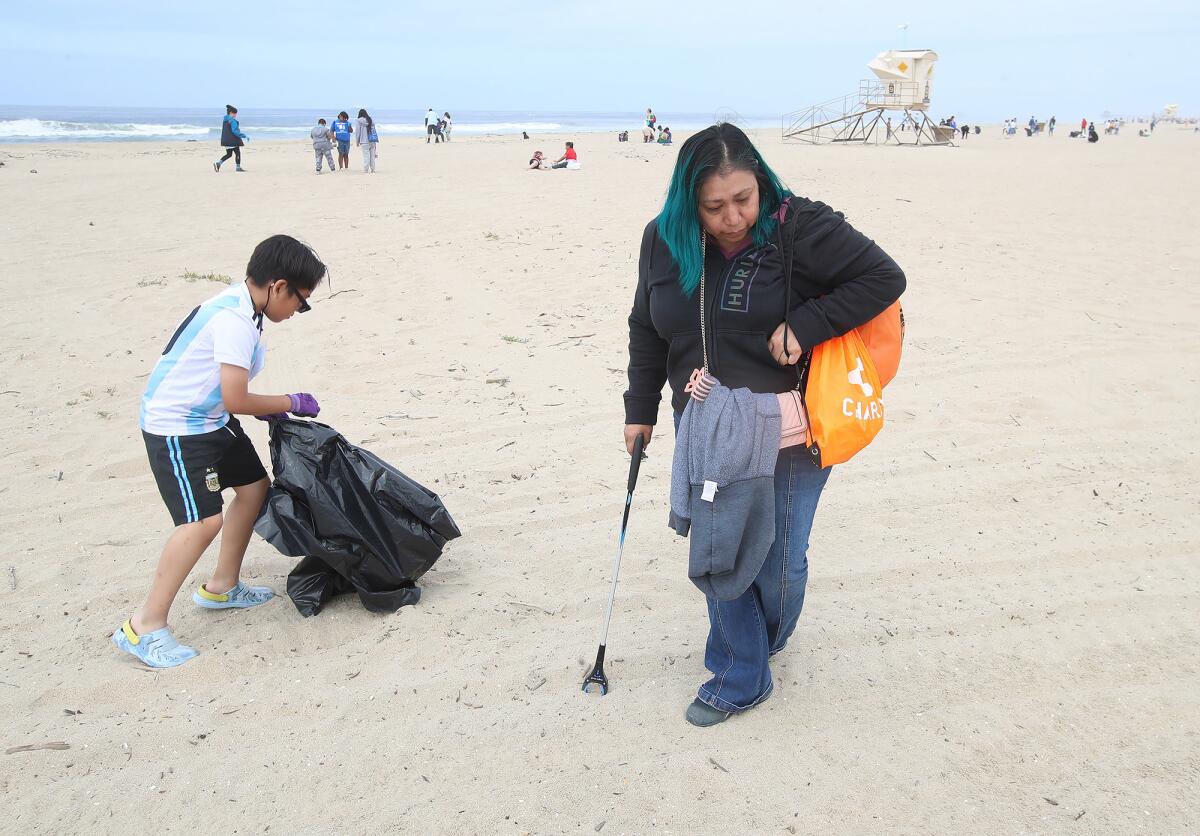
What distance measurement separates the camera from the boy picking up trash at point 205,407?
3021 mm

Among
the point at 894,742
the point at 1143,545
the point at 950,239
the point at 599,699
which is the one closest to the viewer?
the point at 894,742

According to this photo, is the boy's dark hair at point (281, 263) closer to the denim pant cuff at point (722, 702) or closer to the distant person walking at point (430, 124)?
the denim pant cuff at point (722, 702)

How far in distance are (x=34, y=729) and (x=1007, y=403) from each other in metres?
5.23

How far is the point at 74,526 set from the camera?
421 cm

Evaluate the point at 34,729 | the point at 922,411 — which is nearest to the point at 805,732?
the point at 34,729

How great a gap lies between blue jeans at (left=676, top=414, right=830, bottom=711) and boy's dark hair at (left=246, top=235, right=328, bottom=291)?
1437 mm

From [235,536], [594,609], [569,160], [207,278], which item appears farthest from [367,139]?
[594,609]

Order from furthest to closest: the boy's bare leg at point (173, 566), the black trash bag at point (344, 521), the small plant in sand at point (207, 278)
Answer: the small plant in sand at point (207, 278), the black trash bag at point (344, 521), the boy's bare leg at point (173, 566)

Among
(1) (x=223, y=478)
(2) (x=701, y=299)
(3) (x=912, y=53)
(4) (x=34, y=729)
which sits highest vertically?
(3) (x=912, y=53)

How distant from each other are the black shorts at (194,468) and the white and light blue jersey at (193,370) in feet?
0.15

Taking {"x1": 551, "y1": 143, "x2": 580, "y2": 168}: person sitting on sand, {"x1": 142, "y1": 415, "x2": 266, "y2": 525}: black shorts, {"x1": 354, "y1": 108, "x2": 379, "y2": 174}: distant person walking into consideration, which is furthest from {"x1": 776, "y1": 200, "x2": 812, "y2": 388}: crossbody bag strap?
{"x1": 354, "y1": 108, "x2": 379, "y2": 174}: distant person walking

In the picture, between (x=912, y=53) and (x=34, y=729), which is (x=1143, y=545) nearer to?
(x=34, y=729)

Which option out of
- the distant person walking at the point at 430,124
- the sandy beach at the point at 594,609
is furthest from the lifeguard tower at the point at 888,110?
the sandy beach at the point at 594,609

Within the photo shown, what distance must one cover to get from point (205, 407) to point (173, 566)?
60 cm
